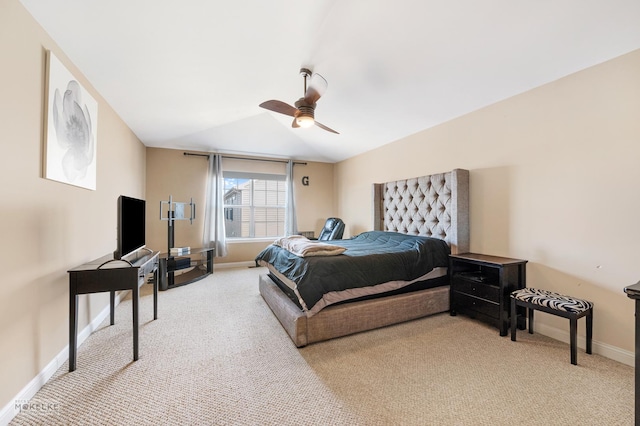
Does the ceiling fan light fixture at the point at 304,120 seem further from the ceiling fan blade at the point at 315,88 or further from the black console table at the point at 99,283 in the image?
the black console table at the point at 99,283

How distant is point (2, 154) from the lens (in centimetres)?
141

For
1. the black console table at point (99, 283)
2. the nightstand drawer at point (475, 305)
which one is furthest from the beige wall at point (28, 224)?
the nightstand drawer at point (475, 305)

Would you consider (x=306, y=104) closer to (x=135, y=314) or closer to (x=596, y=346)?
(x=135, y=314)

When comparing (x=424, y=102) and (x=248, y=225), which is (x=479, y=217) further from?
(x=248, y=225)

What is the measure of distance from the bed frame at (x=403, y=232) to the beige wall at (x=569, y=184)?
24cm

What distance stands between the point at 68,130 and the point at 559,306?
13.5ft

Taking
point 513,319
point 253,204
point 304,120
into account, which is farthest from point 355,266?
point 253,204

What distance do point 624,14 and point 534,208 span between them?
60.1 inches

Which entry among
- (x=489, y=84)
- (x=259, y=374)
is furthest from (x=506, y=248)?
(x=259, y=374)

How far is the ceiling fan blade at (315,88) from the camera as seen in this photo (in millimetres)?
2406

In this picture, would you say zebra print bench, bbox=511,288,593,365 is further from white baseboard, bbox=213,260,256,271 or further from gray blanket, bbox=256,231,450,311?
white baseboard, bbox=213,260,256,271

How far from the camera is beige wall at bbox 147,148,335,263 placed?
4852mm

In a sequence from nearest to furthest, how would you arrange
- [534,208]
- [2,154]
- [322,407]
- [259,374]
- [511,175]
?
1. [2,154]
2. [322,407]
3. [259,374]
4. [534,208]
5. [511,175]

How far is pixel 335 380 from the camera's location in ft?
5.81
